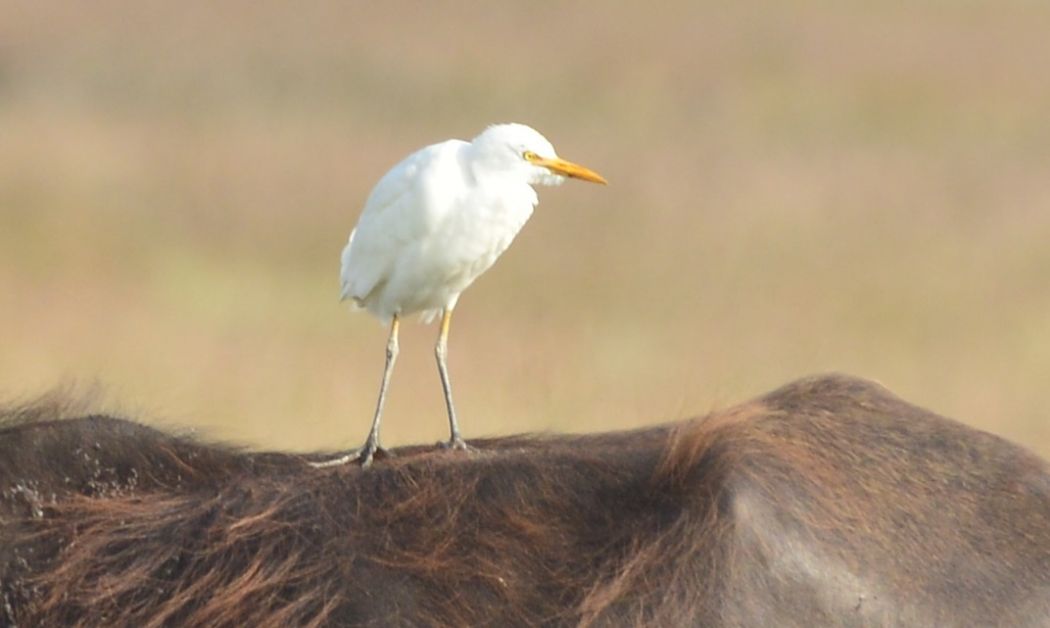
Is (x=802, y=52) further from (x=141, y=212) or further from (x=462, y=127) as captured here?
(x=141, y=212)

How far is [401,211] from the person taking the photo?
442 cm

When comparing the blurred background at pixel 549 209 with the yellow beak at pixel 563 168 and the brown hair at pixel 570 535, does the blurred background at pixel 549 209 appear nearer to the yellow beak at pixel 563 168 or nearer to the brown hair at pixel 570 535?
the brown hair at pixel 570 535

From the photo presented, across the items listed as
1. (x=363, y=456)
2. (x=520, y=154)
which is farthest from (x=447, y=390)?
(x=520, y=154)

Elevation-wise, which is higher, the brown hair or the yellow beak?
the yellow beak

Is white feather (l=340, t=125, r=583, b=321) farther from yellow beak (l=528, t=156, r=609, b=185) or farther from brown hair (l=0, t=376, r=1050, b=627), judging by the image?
brown hair (l=0, t=376, r=1050, b=627)

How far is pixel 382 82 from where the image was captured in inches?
881

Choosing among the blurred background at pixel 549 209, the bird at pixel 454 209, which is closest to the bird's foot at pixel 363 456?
the bird at pixel 454 209

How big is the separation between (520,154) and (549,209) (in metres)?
11.8

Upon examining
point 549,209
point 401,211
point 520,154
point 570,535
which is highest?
point 520,154

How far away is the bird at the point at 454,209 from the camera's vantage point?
434 cm

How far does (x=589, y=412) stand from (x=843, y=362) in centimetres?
232

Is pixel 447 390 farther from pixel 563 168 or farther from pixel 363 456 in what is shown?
pixel 563 168

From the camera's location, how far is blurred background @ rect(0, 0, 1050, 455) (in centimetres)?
1071

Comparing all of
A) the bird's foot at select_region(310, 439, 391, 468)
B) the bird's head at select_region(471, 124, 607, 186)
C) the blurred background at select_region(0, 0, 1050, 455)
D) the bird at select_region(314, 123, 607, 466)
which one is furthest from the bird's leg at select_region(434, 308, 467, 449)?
the blurred background at select_region(0, 0, 1050, 455)
